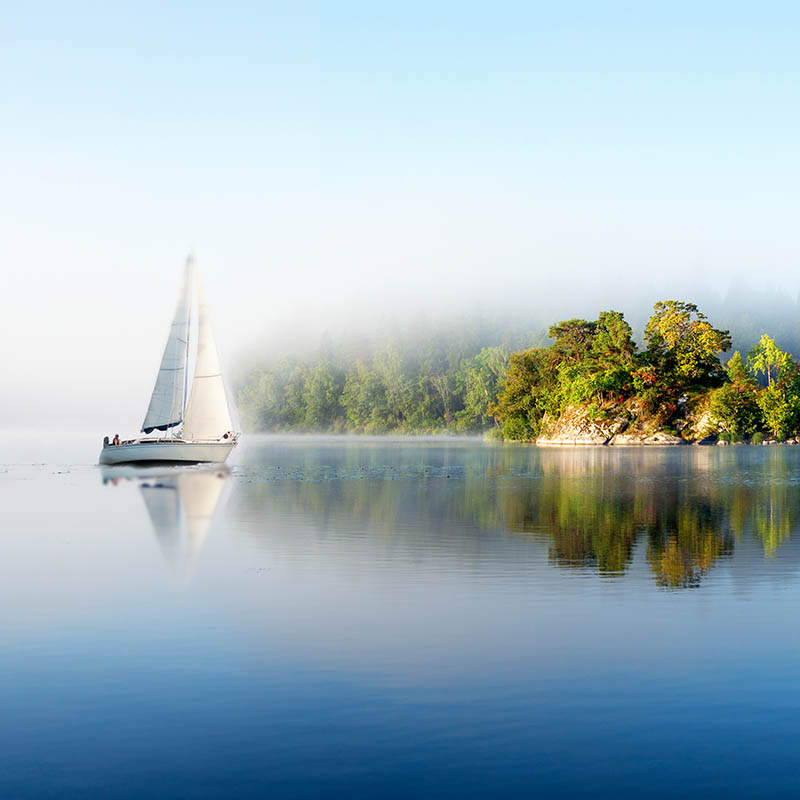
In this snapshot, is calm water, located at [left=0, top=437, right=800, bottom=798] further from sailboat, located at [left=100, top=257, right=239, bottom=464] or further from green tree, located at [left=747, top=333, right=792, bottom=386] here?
green tree, located at [left=747, top=333, right=792, bottom=386]

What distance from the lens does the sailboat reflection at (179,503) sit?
20672 millimetres

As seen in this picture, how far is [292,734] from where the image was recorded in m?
8.14

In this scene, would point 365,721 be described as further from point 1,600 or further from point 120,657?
point 1,600

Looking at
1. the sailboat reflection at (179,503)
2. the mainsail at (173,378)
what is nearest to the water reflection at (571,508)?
the sailboat reflection at (179,503)

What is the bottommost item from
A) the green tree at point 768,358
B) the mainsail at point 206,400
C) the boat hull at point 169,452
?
the boat hull at point 169,452

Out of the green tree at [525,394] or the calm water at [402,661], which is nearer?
the calm water at [402,661]

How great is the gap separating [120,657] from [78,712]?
2141 mm

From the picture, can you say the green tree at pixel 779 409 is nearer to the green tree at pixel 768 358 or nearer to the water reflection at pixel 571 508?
the green tree at pixel 768 358

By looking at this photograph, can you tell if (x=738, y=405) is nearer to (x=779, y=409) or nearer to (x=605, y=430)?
(x=779, y=409)

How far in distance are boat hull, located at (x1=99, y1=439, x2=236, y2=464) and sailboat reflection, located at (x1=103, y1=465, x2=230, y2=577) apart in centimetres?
78

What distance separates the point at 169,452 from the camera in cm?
5512

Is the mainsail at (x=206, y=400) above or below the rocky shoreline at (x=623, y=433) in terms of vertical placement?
above

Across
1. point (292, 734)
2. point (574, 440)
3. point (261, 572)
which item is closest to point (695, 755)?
point (292, 734)

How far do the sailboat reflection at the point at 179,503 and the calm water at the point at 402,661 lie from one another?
0.25 meters
